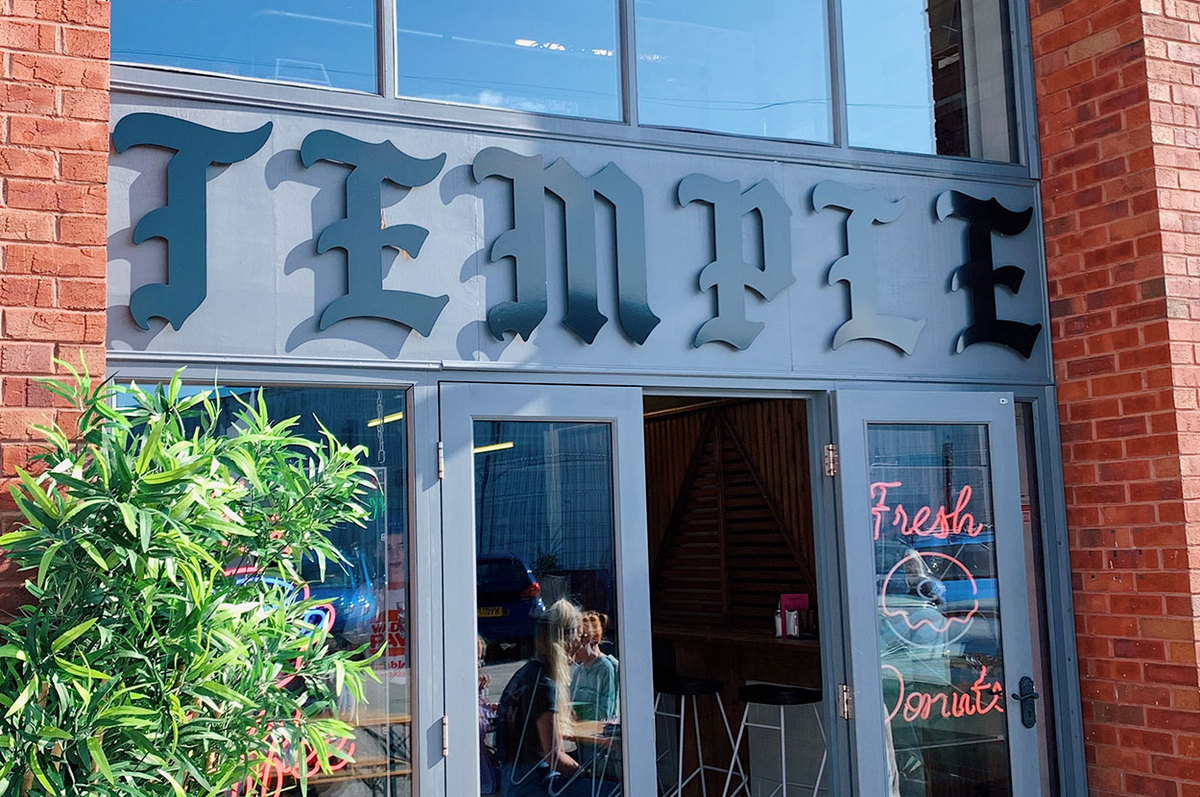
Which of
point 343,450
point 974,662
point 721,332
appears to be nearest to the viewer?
point 343,450

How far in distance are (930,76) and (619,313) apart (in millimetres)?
1848

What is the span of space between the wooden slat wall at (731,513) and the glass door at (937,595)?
2.31 meters

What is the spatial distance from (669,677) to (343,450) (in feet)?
12.1

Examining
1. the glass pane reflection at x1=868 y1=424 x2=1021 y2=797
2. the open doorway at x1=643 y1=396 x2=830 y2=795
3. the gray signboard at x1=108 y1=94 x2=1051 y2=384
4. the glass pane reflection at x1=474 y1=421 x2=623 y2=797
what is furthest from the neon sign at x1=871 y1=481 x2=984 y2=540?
the open doorway at x1=643 y1=396 x2=830 y2=795

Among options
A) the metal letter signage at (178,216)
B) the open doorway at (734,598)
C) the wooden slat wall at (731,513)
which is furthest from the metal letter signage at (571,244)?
the wooden slat wall at (731,513)

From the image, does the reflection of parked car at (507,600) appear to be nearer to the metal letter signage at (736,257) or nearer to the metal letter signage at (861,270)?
the metal letter signage at (736,257)

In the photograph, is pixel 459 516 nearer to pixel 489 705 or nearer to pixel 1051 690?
pixel 489 705

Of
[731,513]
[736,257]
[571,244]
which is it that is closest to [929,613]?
[736,257]

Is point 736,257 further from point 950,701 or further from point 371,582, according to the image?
point 950,701

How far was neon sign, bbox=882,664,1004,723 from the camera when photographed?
4195 millimetres

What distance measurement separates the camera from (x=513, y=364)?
146 inches

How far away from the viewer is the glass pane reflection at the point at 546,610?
11.8ft

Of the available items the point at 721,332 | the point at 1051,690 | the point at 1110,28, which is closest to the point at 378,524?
the point at 721,332

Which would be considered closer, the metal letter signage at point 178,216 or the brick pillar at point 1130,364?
the metal letter signage at point 178,216
